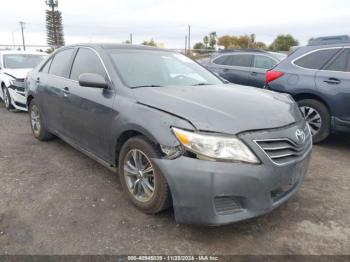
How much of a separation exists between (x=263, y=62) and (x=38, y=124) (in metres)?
5.20

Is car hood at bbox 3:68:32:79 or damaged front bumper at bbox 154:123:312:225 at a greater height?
car hood at bbox 3:68:32:79

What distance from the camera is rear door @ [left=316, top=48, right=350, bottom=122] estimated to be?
15.1ft

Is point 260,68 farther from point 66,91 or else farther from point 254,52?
point 66,91

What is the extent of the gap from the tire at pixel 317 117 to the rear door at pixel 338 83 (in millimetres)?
161

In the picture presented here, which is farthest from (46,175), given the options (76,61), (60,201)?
(76,61)

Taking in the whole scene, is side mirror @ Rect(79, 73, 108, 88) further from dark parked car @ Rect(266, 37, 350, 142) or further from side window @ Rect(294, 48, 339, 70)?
side window @ Rect(294, 48, 339, 70)

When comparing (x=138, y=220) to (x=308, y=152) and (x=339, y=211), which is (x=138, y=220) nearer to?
(x=308, y=152)

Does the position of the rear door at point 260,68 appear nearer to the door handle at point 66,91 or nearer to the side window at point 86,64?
the side window at point 86,64

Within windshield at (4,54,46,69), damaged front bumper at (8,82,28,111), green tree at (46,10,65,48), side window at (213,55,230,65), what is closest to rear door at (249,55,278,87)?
side window at (213,55,230,65)

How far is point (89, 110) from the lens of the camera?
3420 mm

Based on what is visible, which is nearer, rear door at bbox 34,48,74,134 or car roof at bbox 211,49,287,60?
rear door at bbox 34,48,74,134

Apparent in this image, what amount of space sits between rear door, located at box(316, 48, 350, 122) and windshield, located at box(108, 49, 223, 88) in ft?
6.57

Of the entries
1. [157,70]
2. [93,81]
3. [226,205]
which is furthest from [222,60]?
[226,205]

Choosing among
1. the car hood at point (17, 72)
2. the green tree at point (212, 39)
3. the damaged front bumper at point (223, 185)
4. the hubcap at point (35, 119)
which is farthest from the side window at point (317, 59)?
the green tree at point (212, 39)
